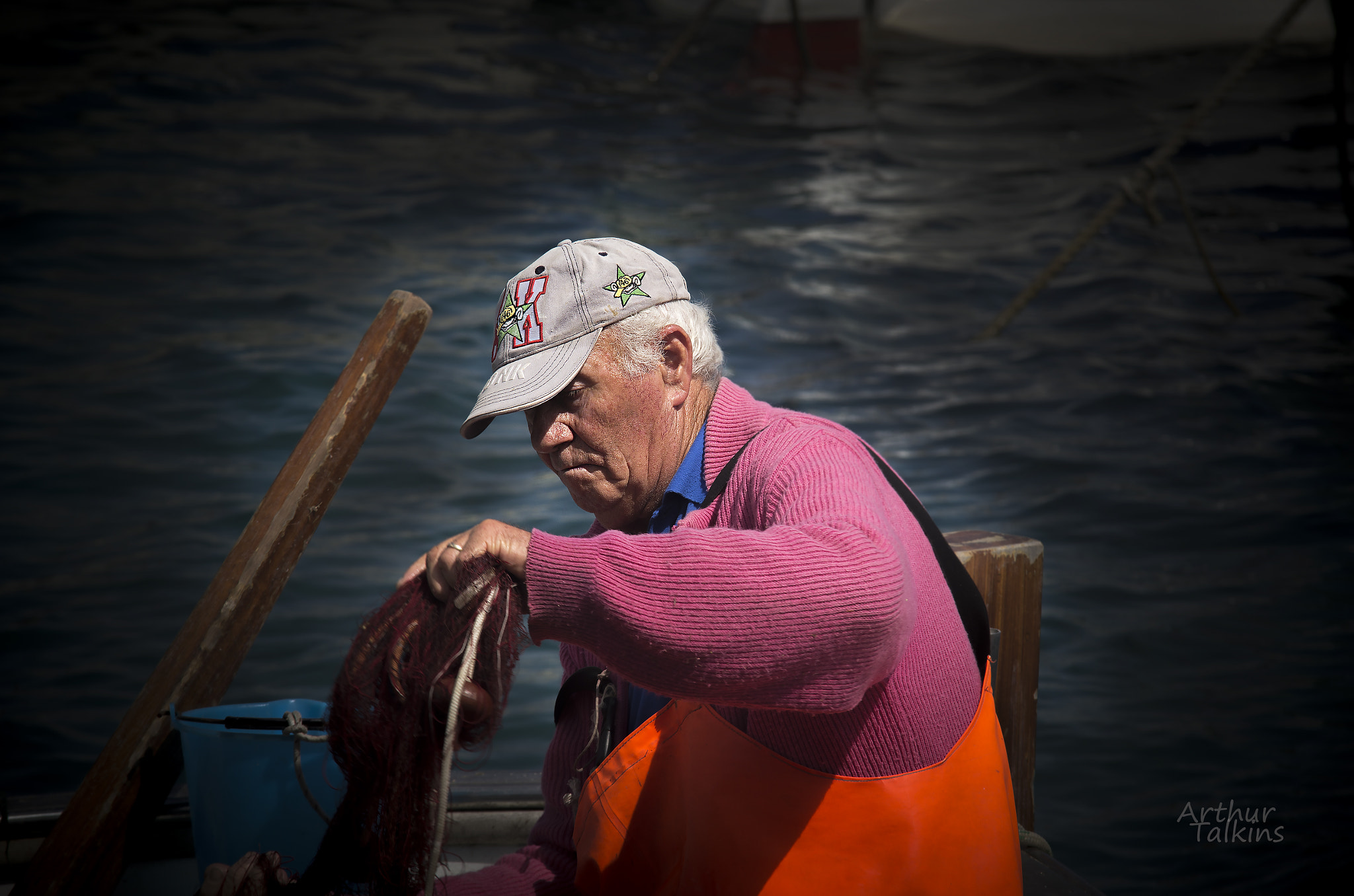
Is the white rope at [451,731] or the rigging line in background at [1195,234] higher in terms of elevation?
the white rope at [451,731]

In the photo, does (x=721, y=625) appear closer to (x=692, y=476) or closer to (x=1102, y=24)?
(x=692, y=476)

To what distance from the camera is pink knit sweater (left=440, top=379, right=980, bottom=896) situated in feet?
2.92

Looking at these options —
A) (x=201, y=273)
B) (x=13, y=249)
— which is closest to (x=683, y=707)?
(x=201, y=273)

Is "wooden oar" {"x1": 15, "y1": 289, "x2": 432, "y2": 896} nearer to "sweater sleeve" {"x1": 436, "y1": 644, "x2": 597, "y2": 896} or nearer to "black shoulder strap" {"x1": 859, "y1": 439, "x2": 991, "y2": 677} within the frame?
"sweater sleeve" {"x1": 436, "y1": 644, "x2": 597, "y2": 896}

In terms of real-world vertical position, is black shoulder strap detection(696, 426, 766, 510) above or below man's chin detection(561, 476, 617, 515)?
above

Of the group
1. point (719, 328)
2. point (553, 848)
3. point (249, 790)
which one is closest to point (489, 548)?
point (553, 848)

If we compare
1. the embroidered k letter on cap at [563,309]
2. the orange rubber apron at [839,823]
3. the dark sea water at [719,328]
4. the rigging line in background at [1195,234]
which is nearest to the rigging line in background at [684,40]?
the dark sea water at [719,328]

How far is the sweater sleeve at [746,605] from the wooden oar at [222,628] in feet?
4.33

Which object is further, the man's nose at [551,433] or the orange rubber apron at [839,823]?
the man's nose at [551,433]

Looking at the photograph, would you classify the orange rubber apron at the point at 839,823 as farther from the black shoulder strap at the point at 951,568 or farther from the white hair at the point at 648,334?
the white hair at the point at 648,334

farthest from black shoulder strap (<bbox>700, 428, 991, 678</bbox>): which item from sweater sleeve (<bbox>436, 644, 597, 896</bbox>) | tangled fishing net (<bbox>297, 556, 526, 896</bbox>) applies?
sweater sleeve (<bbox>436, 644, 597, 896</bbox>)

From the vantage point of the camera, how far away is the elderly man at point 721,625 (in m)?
0.91

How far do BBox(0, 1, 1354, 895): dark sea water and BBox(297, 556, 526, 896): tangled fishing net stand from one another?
9.32 ft

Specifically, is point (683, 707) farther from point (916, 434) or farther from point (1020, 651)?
point (916, 434)
